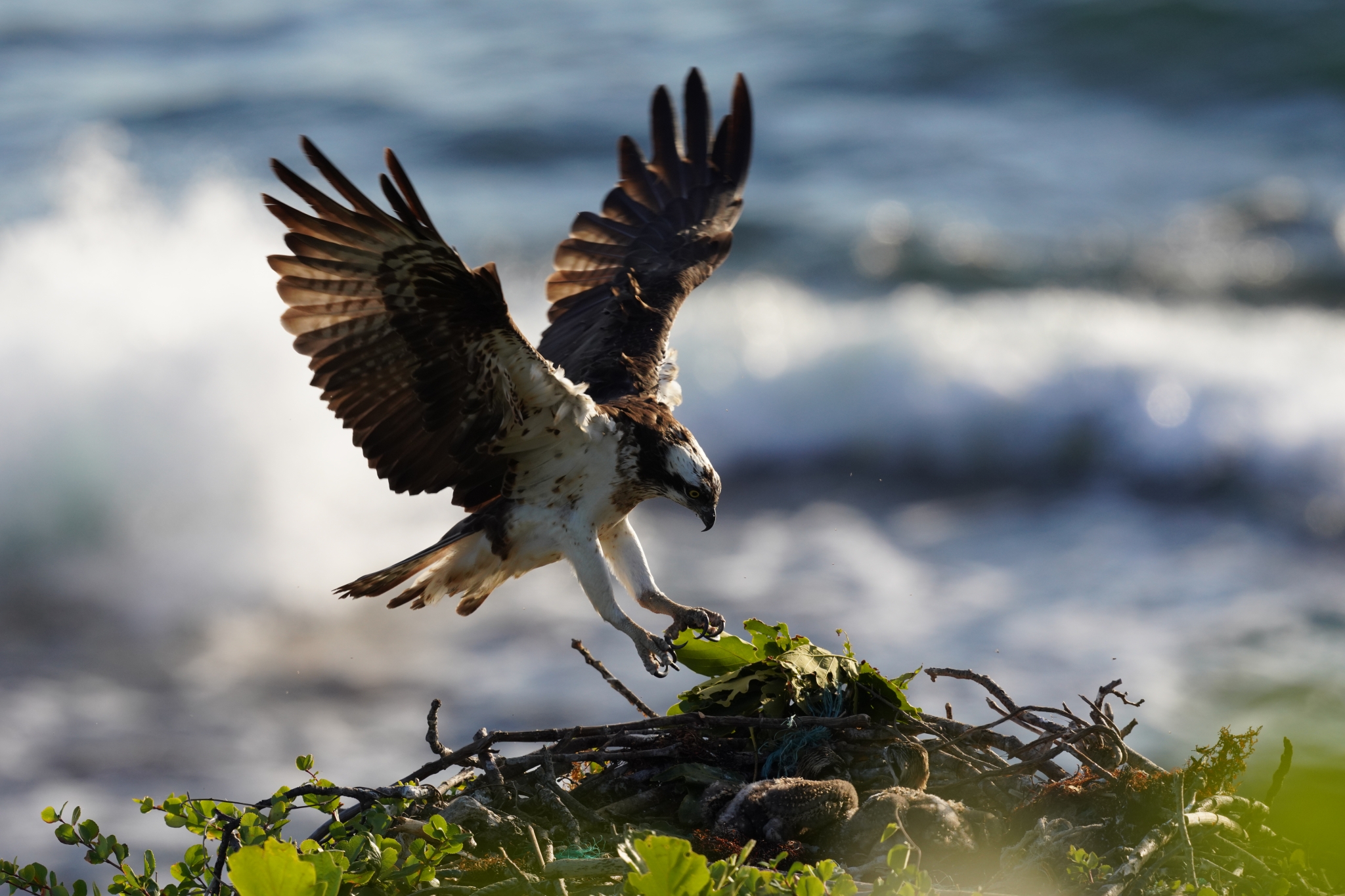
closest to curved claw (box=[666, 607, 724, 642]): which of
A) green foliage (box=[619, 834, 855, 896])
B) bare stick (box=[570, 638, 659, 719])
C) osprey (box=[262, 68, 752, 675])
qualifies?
osprey (box=[262, 68, 752, 675])

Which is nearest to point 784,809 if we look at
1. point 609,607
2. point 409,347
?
point 609,607

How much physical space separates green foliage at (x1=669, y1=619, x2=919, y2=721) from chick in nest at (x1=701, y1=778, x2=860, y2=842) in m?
0.41

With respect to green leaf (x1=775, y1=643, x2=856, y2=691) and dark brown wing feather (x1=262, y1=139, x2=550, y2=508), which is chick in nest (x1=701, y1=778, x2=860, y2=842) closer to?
green leaf (x1=775, y1=643, x2=856, y2=691)

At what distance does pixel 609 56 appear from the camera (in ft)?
69.3

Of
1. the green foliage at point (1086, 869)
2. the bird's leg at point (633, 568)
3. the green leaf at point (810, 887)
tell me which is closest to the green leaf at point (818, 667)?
the bird's leg at point (633, 568)

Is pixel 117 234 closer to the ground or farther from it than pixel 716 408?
farther from it

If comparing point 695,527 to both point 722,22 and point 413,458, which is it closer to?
point 413,458

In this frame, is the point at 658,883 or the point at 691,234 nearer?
the point at 658,883

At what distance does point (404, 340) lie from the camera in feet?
14.0

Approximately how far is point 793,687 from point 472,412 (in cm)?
147

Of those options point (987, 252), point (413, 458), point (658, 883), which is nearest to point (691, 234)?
point (413, 458)

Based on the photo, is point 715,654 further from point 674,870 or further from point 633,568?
point 674,870

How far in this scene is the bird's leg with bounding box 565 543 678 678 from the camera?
14.5 feet

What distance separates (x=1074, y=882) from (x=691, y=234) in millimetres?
3990
